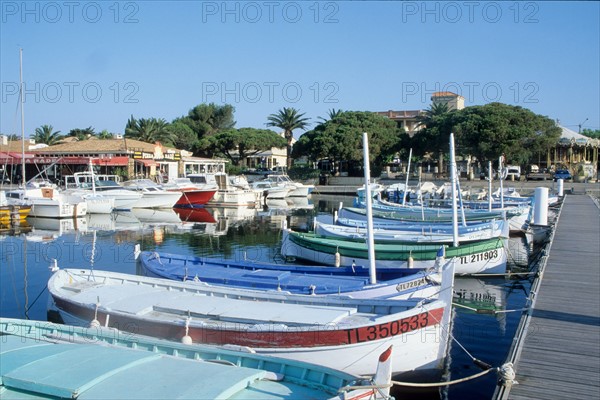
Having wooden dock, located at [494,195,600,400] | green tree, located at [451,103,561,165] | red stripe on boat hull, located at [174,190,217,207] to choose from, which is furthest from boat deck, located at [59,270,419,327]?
green tree, located at [451,103,561,165]

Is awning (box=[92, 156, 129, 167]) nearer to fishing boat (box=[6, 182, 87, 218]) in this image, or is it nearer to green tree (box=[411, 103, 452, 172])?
fishing boat (box=[6, 182, 87, 218])

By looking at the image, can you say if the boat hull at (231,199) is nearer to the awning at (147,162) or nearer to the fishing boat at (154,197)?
the fishing boat at (154,197)

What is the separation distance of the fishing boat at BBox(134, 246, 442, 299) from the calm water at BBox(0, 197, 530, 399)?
1675 mm

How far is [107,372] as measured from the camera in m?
6.25

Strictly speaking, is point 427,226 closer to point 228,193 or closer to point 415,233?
point 415,233

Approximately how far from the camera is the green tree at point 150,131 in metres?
78.3

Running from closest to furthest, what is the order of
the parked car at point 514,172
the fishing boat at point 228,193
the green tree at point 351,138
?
1. the fishing boat at point 228,193
2. the parked car at point 514,172
3. the green tree at point 351,138

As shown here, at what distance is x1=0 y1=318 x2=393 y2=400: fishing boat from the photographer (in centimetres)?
593

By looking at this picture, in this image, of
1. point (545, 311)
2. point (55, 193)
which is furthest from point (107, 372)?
point (55, 193)

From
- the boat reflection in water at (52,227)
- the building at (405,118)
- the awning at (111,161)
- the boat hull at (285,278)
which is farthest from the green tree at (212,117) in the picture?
the boat hull at (285,278)

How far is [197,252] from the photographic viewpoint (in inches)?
1045

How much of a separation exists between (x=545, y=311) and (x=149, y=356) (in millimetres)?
9450

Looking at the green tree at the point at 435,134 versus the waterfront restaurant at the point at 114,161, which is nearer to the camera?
the waterfront restaurant at the point at 114,161

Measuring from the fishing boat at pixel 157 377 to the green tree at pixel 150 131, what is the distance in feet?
241
